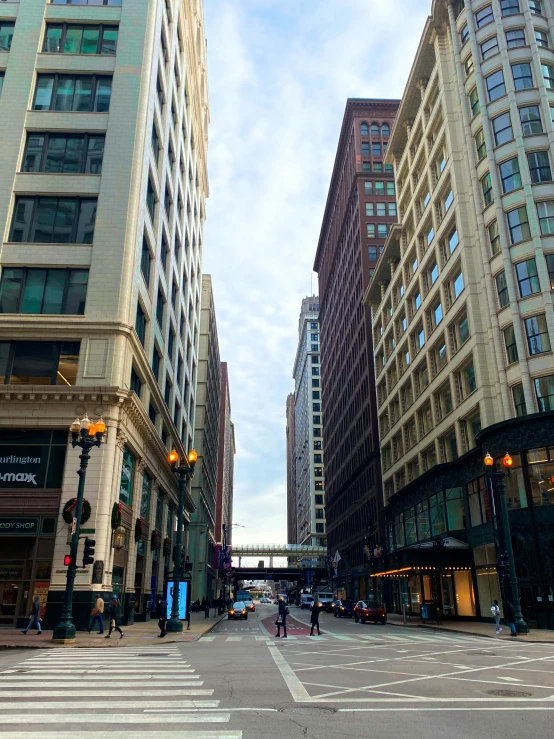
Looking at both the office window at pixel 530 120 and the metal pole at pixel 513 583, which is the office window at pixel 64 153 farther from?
the metal pole at pixel 513 583

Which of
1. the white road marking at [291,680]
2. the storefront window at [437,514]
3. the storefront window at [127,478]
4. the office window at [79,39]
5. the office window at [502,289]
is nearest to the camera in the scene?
the white road marking at [291,680]

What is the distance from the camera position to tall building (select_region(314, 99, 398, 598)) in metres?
81.3

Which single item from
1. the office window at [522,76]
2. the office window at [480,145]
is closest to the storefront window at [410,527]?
the office window at [480,145]

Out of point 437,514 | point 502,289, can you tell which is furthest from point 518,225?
point 437,514

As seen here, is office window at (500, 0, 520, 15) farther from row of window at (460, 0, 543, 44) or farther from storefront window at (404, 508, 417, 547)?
storefront window at (404, 508, 417, 547)

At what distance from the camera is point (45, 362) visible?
31.9 m

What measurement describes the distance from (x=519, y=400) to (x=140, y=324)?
24.0m

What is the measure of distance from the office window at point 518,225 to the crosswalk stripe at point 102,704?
1423 inches

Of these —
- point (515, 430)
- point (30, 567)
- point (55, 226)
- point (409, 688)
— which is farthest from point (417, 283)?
point (409, 688)

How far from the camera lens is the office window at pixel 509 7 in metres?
44.4

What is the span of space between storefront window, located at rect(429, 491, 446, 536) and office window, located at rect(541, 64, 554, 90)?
3069cm

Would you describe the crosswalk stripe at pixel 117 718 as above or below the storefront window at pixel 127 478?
below

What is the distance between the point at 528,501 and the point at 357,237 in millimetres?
63888

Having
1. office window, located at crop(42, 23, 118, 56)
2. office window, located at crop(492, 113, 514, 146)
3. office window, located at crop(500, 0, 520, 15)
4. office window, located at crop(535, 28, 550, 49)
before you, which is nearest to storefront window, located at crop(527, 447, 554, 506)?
office window, located at crop(492, 113, 514, 146)
